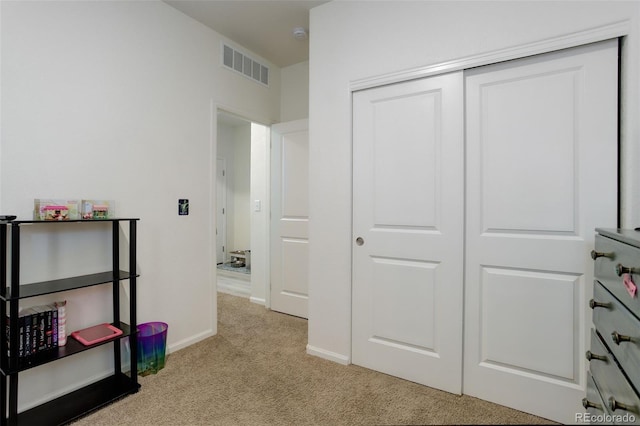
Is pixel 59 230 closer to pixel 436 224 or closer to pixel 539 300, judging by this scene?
pixel 436 224

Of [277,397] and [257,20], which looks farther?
[257,20]

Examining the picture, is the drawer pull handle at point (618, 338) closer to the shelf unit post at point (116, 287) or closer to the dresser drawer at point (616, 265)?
the dresser drawer at point (616, 265)

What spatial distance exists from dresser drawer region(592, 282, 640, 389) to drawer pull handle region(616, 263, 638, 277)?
113 mm

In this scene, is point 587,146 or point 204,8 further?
point 204,8

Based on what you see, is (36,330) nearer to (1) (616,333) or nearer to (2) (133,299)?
(2) (133,299)

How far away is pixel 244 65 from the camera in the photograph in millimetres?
3107

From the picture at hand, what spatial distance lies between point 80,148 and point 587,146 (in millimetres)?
2906

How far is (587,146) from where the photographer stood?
160 cm

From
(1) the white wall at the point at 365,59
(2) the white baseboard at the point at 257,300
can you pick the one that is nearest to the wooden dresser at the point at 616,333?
(1) the white wall at the point at 365,59

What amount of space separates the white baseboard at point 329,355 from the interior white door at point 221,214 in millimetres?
4191

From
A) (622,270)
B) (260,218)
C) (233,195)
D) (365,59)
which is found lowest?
(622,270)

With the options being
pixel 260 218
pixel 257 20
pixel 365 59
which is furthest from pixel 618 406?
pixel 260 218

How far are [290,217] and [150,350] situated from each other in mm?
1750

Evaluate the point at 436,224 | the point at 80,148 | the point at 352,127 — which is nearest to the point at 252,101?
the point at 352,127
